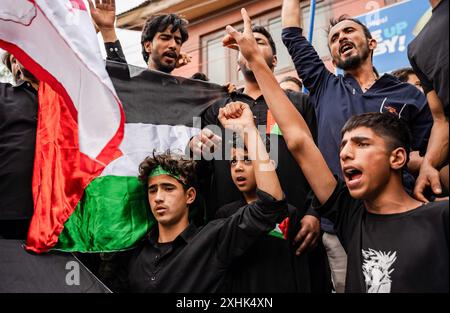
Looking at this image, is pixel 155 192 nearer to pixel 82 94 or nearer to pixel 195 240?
pixel 195 240

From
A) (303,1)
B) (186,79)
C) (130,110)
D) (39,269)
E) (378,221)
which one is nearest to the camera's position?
(378,221)

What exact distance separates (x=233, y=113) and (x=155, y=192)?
24.0 inches

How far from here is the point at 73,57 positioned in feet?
9.21

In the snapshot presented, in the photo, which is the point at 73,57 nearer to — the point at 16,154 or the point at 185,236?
the point at 16,154

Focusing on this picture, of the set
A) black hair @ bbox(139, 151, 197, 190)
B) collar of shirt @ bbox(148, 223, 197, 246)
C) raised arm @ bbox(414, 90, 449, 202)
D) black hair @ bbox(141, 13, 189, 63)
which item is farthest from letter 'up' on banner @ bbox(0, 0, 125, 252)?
raised arm @ bbox(414, 90, 449, 202)

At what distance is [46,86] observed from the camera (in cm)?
296

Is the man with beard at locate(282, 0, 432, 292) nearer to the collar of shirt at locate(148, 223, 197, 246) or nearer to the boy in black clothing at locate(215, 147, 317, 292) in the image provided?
the boy in black clothing at locate(215, 147, 317, 292)

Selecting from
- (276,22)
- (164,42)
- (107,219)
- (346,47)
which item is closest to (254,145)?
(107,219)

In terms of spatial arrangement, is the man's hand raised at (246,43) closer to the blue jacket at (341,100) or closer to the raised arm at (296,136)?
the raised arm at (296,136)

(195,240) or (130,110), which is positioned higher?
(130,110)

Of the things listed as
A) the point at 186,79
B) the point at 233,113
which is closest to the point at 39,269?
Answer: the point at 233,113

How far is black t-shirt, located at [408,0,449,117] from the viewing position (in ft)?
6.95

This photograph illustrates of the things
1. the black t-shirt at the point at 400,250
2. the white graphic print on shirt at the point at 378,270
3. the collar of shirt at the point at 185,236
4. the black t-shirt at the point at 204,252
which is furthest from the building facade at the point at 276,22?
the white graphic print on shirt at the point at 378,270

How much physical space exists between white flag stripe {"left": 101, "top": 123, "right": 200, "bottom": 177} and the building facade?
223 centimetres
